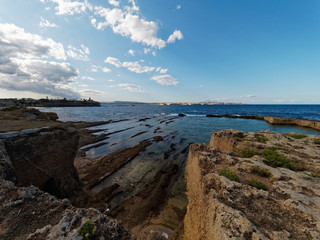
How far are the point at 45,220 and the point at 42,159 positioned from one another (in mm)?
6351

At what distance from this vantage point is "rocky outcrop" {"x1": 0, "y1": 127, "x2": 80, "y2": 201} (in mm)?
6754

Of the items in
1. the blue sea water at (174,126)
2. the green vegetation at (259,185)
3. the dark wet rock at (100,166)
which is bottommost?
the dark wet rock at (100,166)

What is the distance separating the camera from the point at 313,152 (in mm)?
10227

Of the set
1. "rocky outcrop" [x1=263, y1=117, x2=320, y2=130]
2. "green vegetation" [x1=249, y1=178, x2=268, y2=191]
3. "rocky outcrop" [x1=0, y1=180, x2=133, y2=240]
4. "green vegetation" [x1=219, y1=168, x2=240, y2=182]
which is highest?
"rocky outcrop" [x1=0, y1=180, x2=133, y2=240]

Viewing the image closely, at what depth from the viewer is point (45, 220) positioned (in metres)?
3.67

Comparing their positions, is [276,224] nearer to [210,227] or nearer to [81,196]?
[210,227]

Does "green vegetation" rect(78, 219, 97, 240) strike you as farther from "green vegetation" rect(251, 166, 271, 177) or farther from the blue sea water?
the blue sea water

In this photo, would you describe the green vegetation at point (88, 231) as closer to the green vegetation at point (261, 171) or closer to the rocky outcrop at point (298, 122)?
the green vegetation at point (261, 171)

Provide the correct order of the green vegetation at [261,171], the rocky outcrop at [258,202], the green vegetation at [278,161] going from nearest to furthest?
the rocky outcrop at [258,202]
the green vegetation at [261,171]
the green vegetation at [278,161]

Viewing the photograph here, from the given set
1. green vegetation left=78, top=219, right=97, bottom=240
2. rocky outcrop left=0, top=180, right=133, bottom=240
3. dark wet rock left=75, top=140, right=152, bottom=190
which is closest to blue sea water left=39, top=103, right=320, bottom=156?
dark wet rock left=75, top=140, right=152, bottom=190

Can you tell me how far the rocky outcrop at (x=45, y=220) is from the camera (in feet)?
10.5

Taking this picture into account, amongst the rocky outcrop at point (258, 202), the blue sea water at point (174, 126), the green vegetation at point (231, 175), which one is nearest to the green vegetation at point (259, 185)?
the rocky outcrop at point (258, 202)

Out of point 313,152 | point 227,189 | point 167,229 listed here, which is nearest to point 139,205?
point 167,229

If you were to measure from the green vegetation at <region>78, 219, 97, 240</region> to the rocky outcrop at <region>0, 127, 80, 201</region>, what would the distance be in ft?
19.2
